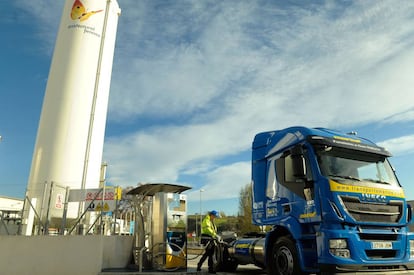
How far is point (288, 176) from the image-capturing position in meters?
7.18

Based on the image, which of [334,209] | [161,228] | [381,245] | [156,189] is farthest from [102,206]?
[381,245]

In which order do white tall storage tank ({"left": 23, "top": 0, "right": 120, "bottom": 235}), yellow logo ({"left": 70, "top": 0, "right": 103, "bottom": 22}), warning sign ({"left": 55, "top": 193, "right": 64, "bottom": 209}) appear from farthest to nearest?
yellow logo ({"left": 70, "top": 0, "right": 103, "bottom": 22})
white tall storage tank ({"left": 23, "top": 0, "right": 120, "bottom": 235})
warning sign ({"left": 55, "top": 193, "right": 64, "bottom": 209})

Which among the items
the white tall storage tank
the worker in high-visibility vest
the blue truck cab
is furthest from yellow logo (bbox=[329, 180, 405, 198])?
the white tall storage tank

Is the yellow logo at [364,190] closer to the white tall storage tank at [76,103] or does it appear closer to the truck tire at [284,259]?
the truck tire at [284,259]

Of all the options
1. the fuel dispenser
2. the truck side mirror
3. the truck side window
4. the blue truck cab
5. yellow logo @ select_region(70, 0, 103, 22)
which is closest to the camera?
the blue truck cab

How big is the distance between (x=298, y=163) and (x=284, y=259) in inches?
79.1

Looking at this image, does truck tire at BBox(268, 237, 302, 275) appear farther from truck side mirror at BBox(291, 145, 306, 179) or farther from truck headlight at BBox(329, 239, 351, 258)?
truck side mirror at BBox(291, 145, 306, 179)

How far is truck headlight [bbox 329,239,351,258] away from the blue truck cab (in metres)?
0.02

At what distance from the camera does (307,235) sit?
647 cm

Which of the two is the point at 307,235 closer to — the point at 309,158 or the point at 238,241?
the point at 309,158

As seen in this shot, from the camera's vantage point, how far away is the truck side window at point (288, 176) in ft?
22.1

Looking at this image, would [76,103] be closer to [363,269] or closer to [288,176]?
[288,176]

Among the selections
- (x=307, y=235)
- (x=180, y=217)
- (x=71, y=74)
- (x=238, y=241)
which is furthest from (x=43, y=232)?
(x=307, y=235)

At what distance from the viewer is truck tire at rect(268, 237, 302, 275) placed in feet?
21.7
